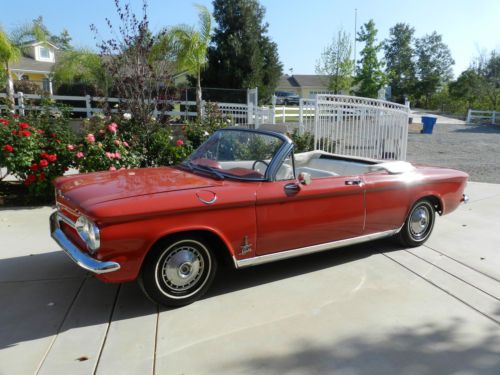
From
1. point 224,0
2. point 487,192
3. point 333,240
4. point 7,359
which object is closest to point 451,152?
point 487,192

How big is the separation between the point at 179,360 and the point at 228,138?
235 cm

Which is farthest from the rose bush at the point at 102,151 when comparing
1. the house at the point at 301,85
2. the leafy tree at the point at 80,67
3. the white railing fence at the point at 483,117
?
the house at the point at 301,85

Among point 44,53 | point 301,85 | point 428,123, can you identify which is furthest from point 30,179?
point 301,85

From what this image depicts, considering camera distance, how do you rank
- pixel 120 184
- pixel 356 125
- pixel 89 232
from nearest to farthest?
pixel 89 232
pixel 120 184
pixel 356 125

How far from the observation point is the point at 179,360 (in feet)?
9.25

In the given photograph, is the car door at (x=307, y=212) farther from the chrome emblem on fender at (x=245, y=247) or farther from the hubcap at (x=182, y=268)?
the hubcap at (x=182, y=268)

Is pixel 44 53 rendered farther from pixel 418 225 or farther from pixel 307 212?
pixel 307 212

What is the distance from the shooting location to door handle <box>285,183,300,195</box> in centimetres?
382

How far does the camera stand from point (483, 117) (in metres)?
30.7

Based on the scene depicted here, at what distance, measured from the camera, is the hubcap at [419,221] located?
197 inches

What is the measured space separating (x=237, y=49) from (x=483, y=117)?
1896cm

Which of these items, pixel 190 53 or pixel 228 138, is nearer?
pixel 228 138

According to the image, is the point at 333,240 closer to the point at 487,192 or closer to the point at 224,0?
the point at 487,192

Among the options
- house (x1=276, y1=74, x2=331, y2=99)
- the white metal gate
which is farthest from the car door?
house (x1=276, y1=74, x2=331, y2=99)
